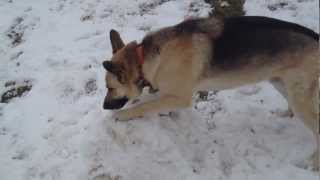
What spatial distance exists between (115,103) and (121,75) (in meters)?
0.44

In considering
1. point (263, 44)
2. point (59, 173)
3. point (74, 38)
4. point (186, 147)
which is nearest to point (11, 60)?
point (74, 38)

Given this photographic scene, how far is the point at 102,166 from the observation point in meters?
4.39

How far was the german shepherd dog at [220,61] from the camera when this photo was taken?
13.5ft

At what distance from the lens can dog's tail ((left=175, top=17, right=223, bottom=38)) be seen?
4320 millimetres

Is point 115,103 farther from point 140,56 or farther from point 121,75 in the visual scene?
point 140,56

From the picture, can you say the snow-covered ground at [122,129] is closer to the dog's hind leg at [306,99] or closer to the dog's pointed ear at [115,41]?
the dog's hind leg at [306,99]

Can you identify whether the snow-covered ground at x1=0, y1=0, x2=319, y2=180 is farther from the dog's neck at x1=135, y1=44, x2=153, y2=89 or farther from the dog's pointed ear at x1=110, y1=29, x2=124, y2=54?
the dog's pointed ear at x1=110, y1=29, x2=124, y2=54

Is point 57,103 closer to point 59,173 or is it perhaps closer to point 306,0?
point 59,173

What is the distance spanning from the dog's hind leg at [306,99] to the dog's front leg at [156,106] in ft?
3.23

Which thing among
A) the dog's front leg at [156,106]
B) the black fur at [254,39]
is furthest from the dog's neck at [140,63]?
the black fur at [254,39]

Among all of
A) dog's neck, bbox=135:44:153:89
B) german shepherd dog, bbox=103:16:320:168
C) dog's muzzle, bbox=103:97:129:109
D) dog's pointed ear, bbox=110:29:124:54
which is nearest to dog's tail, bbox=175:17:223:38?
german shepherd dog, bbox=103:16:320:168

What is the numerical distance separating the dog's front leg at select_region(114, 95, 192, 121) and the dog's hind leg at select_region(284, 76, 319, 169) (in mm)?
983

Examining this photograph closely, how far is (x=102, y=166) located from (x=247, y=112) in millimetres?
1702

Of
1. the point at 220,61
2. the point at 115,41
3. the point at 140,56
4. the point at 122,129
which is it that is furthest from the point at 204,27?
the point at 122,129
